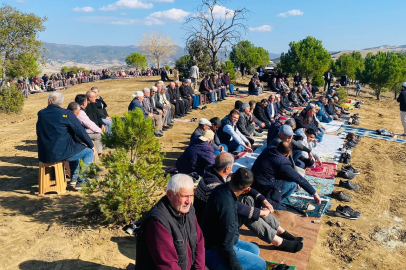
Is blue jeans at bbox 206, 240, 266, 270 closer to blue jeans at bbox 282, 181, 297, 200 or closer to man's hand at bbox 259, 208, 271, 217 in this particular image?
man's hand at bbox 259, 208, 271, 217

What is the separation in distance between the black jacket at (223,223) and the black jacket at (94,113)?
5.29 meters

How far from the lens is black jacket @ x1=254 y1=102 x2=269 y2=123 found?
10.9m

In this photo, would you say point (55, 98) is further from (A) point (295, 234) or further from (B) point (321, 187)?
(B) point (321, 187)

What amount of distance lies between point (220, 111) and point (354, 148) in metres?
6.04

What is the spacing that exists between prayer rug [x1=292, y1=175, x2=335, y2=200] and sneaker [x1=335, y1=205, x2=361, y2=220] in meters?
0.49

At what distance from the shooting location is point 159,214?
8.20ft

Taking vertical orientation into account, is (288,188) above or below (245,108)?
below

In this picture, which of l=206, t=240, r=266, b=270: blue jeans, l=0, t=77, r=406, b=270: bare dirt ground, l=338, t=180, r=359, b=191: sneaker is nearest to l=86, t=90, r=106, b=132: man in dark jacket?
l=0, t=77, r=406, b=270: bare dirt ground

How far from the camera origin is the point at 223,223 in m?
3.05

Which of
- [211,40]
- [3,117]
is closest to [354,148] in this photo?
[3,117]

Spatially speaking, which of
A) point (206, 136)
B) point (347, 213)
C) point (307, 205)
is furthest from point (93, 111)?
point (347, 213)

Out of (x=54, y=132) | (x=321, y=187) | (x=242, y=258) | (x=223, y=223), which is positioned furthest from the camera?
(x=321, y=187)

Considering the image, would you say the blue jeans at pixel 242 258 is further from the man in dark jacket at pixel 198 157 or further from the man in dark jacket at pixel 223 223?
the man in dark jacket at pixel 198 157

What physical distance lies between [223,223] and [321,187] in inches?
161
